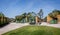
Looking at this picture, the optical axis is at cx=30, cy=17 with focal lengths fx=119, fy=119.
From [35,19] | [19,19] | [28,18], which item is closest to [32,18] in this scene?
[35,19]

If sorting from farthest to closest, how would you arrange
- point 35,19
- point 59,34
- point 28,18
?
1. point 28,18
2. point 35,19
3. point 59,34

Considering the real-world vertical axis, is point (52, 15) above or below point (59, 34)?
above

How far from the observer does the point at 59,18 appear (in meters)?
32.6

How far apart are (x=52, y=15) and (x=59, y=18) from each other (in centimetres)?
249

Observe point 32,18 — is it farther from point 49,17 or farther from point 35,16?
point 49,17

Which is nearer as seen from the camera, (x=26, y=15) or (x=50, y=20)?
(x=50, y=20)

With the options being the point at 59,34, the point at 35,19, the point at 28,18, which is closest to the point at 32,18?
the point at 35,19

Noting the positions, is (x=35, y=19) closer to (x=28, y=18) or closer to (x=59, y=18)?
(x=28, y=18)

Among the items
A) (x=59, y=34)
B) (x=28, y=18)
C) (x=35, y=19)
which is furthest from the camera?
(x=28, y=18)

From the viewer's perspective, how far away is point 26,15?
1467 inches

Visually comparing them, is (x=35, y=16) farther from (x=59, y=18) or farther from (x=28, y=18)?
(x=59, y=18)

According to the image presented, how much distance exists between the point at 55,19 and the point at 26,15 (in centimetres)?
923

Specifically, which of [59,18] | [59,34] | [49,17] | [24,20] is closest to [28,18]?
[24,20]

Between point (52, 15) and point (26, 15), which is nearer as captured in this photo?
point (52, 15)
